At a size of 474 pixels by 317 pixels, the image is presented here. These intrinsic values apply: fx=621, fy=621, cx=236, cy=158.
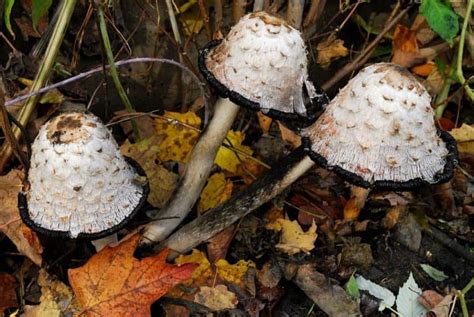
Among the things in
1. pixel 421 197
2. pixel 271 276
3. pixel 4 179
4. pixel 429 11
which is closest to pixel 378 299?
pixel 271 276

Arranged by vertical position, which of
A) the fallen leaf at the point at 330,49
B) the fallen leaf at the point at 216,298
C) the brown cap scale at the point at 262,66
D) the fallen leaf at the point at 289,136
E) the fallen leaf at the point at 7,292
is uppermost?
the brown cap scale at the point at 262,66

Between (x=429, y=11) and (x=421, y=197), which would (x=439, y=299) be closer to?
(x=421, y=197)

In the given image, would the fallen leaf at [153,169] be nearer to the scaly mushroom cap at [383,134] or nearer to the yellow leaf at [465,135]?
the scaly mushroom cap at [383,134]

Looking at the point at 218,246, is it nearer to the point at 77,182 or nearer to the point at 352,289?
the point at 352,289

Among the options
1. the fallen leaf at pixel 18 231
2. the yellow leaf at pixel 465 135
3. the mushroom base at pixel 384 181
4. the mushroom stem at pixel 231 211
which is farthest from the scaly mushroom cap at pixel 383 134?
the fallen leaf at pixel 18 231

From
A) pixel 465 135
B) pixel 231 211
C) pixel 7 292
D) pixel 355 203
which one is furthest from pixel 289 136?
pixel 7 292

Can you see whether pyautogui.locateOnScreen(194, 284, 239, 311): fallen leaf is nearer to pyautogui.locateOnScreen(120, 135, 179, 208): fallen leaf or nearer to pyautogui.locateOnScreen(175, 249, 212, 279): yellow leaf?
pyautogui.locateOnScreen(175, 249, 212, 279): yellow leaf
